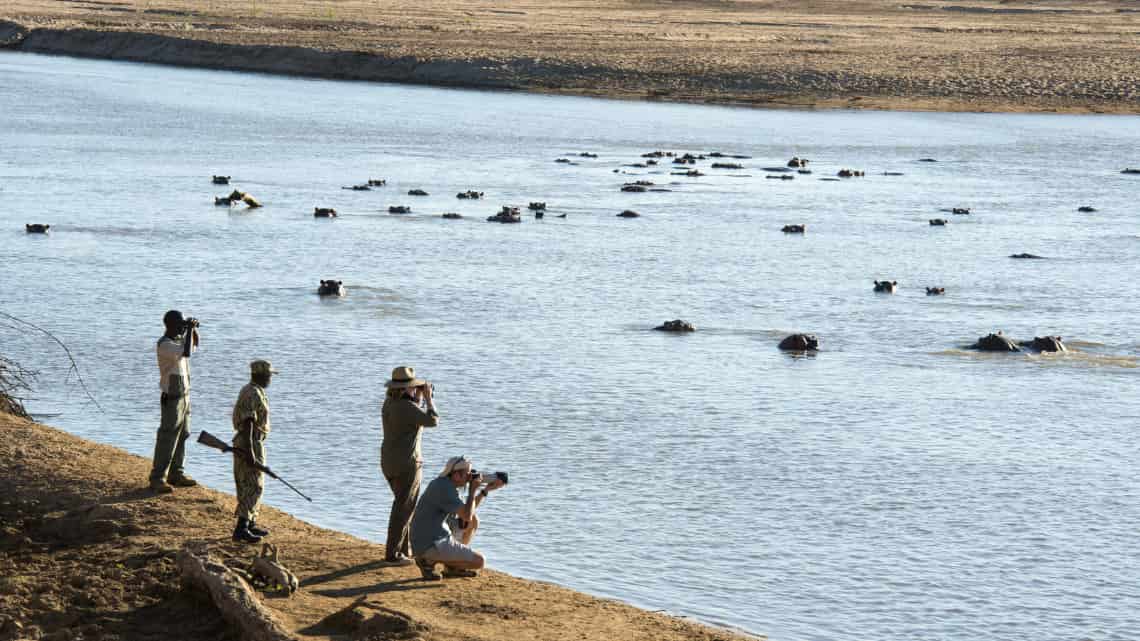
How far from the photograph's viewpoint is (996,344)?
26.6m

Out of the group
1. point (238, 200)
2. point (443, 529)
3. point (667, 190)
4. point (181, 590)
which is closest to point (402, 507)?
point (443, 529)

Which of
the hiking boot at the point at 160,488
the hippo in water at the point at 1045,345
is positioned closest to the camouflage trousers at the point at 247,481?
the hiking boot at the point at 160,488

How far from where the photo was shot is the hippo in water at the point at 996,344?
87.0 feet

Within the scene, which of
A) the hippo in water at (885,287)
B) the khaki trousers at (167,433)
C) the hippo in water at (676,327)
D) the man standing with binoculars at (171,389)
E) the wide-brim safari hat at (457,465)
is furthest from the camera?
the hippo in water at (885,287)

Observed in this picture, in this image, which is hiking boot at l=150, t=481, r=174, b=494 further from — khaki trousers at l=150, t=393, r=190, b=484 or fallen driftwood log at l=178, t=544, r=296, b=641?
fallen driftwood log at l=178, t=544, r=296, b=641

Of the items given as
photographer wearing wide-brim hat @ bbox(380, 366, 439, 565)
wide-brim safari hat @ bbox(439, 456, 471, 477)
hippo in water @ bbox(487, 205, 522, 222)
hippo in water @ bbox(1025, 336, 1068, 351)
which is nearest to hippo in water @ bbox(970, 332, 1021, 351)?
hippo in water @ bbox(1025, 336, 1068, 351)

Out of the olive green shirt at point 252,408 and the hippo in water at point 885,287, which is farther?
the hippo in water at point 885,287

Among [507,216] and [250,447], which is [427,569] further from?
[507,216]

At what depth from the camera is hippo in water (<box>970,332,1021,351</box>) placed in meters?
26.5

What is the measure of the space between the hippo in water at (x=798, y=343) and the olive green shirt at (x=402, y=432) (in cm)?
1314

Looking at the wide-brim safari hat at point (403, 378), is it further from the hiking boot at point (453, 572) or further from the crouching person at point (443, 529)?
the hiking boot at point (453, 572)

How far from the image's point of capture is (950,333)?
28.2m

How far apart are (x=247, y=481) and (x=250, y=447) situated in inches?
11.1

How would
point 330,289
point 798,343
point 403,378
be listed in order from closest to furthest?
point 403,378
point 798,343
point 330,289
